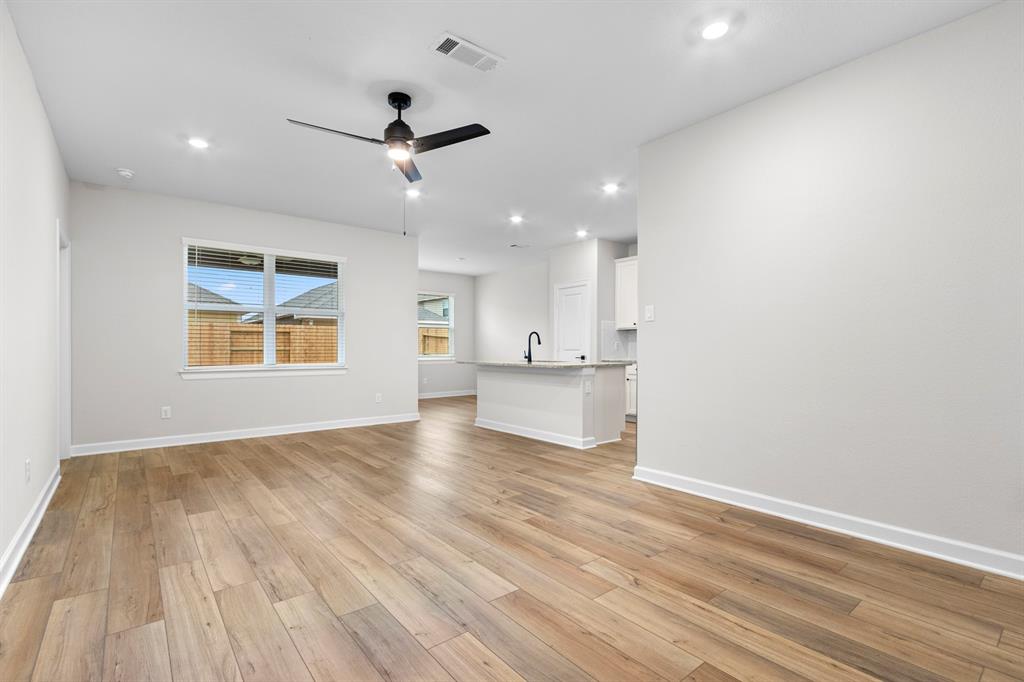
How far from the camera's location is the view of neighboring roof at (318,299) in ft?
18.5

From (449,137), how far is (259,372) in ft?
12.9

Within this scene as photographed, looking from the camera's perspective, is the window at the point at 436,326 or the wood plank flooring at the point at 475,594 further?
the window at the point at 436,326

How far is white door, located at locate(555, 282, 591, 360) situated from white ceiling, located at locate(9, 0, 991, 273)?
2885 mm

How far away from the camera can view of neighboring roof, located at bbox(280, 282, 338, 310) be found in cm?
565

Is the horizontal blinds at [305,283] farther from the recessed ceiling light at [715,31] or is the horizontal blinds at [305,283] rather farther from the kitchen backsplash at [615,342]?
the recessed ceiling light at [715,31]

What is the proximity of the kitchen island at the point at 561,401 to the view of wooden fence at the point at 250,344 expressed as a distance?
2036 mm

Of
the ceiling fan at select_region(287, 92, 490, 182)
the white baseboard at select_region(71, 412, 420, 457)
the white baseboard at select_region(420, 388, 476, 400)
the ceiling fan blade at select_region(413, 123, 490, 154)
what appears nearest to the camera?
the ceiling fan blade at select_region(413, 123, 490, 154)

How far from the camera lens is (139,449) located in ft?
15.2

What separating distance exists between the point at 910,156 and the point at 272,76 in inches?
140

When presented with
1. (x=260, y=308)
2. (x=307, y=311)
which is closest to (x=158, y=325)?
(x=260, y=308)

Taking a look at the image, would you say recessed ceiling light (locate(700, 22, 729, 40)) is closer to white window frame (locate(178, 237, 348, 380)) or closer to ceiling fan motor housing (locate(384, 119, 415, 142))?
ceiling fan motor housing (locate(384, 119, 415, 142))

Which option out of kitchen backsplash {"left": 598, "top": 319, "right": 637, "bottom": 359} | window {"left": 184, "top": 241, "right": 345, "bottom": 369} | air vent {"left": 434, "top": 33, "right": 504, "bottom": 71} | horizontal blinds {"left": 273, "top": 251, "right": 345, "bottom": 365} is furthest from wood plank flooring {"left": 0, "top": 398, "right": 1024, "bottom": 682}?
kitchen backsplash {"left": 598, "top": 319, "right": 637, "bottom": 359}

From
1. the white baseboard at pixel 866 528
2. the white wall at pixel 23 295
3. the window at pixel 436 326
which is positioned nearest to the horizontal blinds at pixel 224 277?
the white wall at pixel 23 295

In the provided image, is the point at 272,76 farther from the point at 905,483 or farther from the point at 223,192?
the point at 905,483
